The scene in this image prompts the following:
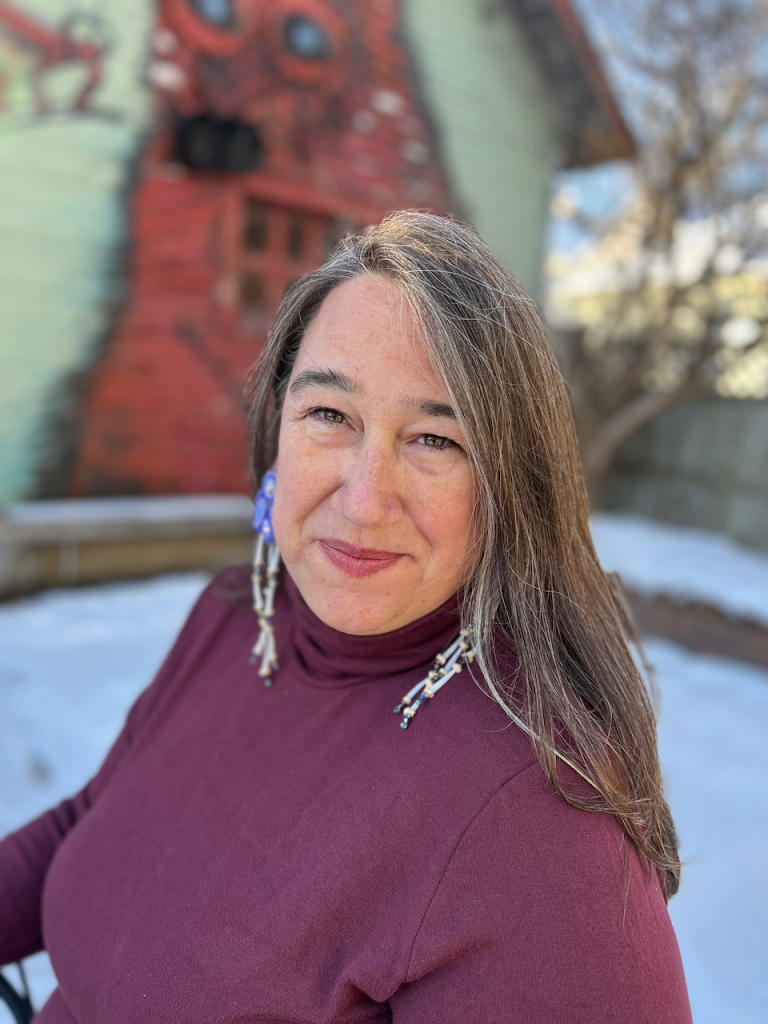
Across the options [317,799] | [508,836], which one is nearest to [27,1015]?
[317,799]

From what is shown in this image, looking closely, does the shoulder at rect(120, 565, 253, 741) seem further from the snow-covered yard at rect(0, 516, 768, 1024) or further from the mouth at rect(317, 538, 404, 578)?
the snow-covered yard at rect(0, 516, 768, 1024)

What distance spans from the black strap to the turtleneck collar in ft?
2.67

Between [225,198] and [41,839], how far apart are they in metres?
5.02

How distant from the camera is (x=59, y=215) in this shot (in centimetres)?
502

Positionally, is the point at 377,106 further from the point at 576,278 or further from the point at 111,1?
the point at 576,278

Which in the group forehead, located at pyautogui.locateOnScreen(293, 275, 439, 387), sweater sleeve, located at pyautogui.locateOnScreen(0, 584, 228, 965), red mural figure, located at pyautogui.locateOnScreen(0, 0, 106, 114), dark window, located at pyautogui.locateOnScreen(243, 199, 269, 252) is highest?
red mural figure, located at pyautogui.locateOnScreen(0, 0, 106, 114)

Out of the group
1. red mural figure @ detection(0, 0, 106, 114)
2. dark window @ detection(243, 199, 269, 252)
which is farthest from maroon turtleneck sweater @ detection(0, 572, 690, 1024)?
dark window @ detection(243, 199, 269, 252)

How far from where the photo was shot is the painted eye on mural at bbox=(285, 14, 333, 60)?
5.64 metres

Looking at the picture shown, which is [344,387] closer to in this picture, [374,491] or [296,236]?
[374,491]

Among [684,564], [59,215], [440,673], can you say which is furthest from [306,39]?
[440,673]

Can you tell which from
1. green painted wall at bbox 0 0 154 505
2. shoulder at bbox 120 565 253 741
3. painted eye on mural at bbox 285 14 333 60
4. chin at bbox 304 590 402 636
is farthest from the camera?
painted eye on mural at bbox 285 14 333 60

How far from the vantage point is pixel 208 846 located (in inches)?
44.8

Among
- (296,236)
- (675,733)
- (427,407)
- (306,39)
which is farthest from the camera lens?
(296,236)

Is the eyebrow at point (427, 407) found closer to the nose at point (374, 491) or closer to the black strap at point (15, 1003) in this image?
the nose at point (374, 491)
